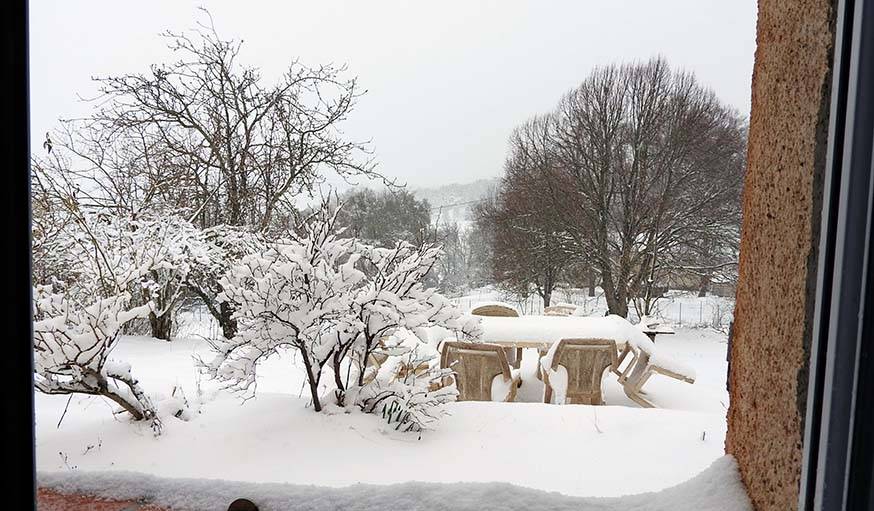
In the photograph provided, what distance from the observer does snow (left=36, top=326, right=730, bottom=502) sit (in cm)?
121

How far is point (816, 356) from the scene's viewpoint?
50 centimetres

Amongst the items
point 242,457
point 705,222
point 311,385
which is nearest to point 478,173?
point 705,222

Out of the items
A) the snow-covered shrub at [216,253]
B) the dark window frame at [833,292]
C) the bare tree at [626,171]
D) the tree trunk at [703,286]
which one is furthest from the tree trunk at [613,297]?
the dark window frame at [833,292]

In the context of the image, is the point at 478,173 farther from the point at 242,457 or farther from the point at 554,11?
the point at 242,457

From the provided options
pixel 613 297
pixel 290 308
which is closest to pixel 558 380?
pixel 290 308

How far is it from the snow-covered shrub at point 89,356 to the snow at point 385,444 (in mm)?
67

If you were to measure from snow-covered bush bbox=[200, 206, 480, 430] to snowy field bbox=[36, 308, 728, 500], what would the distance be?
0.35ft

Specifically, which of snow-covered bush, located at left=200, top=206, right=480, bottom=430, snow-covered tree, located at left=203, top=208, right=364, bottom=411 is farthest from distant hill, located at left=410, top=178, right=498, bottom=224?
snow-covered tree, located at left=203, top=208, right=364, bottom=411

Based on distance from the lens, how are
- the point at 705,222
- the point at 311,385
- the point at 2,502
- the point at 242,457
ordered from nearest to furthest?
the point at 2,502
the point at 242,457
the point at 311,385
the point at 705,222

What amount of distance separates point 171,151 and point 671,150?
3.79m

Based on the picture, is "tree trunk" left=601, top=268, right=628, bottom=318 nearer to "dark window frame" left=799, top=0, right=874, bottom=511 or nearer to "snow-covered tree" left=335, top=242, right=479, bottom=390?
"snow-covered tree" left=335, top=242, right=479, bottom=390

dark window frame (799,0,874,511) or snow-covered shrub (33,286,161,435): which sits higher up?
dark window frame (799,0,874,511)

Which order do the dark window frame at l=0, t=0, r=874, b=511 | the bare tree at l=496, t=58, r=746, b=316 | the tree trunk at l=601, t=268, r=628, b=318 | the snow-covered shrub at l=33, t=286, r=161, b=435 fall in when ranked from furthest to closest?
the tree trunk at l=601, t=268, r=628, b=318 → the bare tree at l=496, t=58, r=746, b=316 → the snow-covered shrub at l=33, t=286, r=161, b=435 → the dark window frame at l=0, t=0, r=874, b=511

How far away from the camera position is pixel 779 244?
61cm
